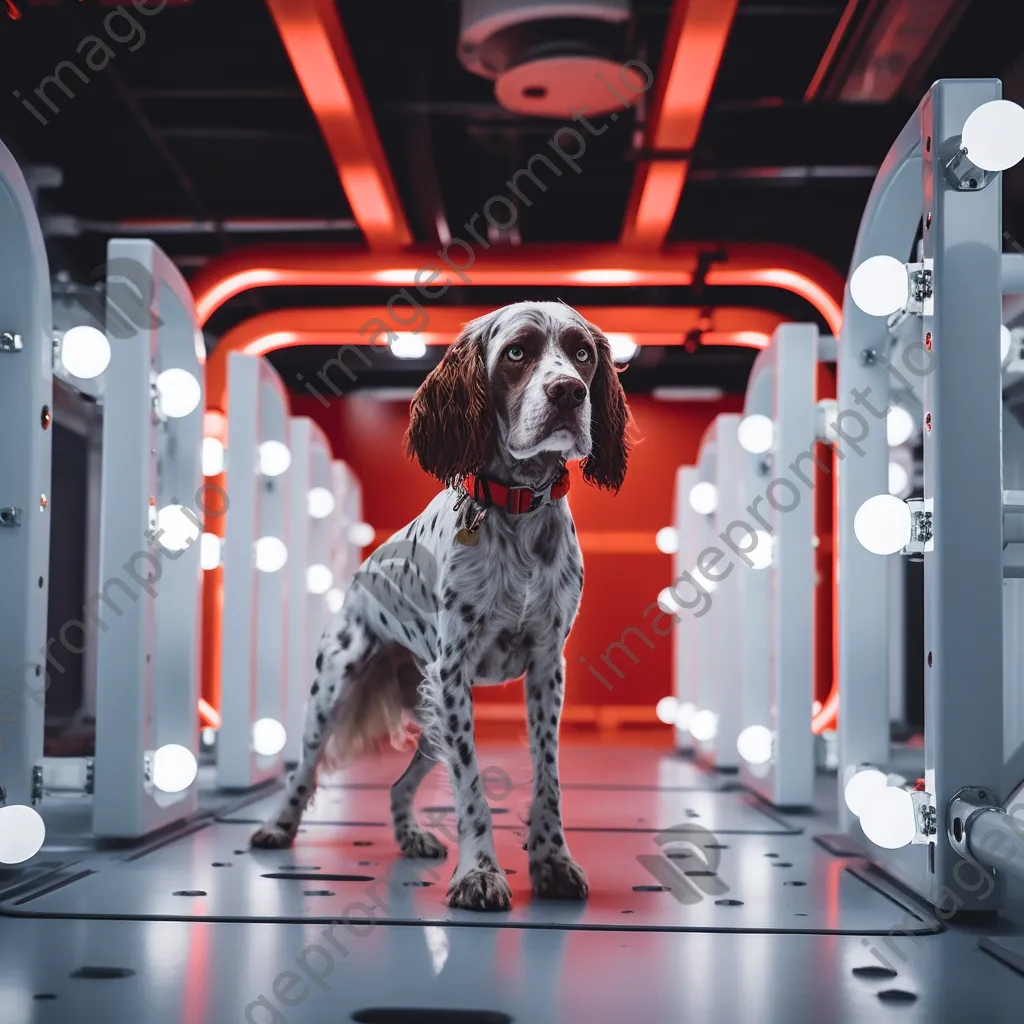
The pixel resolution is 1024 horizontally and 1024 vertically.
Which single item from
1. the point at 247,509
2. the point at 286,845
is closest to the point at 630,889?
the point at 286,845

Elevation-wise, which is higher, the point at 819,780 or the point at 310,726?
the point at 310,726

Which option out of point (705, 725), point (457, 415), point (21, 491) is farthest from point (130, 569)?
point (705, 725)

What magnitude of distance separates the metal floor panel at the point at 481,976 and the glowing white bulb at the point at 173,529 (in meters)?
1.17

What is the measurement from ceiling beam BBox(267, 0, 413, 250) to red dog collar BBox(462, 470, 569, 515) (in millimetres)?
2055

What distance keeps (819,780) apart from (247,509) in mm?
2643

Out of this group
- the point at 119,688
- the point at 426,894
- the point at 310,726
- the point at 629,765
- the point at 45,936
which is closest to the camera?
the point at 45,936

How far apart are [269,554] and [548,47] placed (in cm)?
A: 212

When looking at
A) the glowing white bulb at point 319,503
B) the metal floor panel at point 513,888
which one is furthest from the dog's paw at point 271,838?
the glowing white bulb at point 319,503

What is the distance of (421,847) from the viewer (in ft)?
10.0

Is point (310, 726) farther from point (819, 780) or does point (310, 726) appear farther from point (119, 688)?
point (819, 780)

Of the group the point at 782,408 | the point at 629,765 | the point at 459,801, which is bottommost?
the point at 629,765

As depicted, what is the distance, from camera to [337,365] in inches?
354

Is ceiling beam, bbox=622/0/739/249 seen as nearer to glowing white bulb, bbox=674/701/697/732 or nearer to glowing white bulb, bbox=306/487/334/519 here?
glowing white bulb, bbox=306/487/334/519

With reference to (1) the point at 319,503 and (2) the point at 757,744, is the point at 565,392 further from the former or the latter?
(1) the point at 319,503
